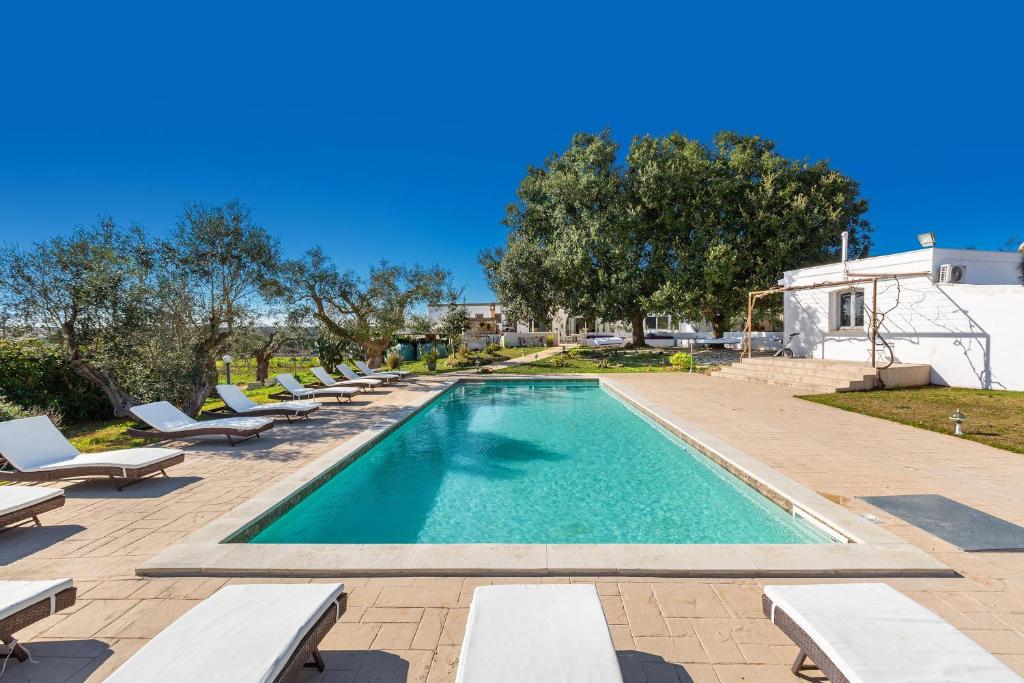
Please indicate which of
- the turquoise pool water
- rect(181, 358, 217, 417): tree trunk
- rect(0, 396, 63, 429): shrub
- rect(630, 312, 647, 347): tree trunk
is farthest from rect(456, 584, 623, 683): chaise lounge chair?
rect(630, 312, 647, 347): tree trunk

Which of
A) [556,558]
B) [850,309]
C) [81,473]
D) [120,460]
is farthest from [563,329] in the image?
[556,558]

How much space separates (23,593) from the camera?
2285 mm

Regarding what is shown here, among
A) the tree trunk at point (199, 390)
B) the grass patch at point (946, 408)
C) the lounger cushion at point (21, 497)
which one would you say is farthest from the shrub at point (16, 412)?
the grass patch at point (946, 408)

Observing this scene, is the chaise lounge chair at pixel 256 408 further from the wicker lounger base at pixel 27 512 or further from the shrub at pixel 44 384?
the wicker lounger base at pixel 27 512

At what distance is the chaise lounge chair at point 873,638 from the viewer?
173cm

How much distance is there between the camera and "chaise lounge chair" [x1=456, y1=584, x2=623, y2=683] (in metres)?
1.74

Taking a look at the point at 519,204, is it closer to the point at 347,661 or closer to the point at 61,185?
the point at 61,185

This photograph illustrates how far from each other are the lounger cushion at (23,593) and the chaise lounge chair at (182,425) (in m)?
5.08

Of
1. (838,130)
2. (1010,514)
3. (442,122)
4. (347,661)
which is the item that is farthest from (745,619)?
(838,130)

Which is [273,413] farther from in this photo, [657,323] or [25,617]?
[657,323]

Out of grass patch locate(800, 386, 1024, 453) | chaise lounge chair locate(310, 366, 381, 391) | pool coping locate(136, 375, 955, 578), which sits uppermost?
chaise lounge chair locate(310, 366, 381, 391)

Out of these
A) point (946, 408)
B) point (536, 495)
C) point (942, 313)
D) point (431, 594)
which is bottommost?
point (536, 495)

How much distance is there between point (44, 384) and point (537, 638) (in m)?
12.0

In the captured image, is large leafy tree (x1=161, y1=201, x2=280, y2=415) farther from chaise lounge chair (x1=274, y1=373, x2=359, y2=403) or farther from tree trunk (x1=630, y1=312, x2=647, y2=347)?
tree trunk (x1=630, y1=312, x2=647, y2=347)
